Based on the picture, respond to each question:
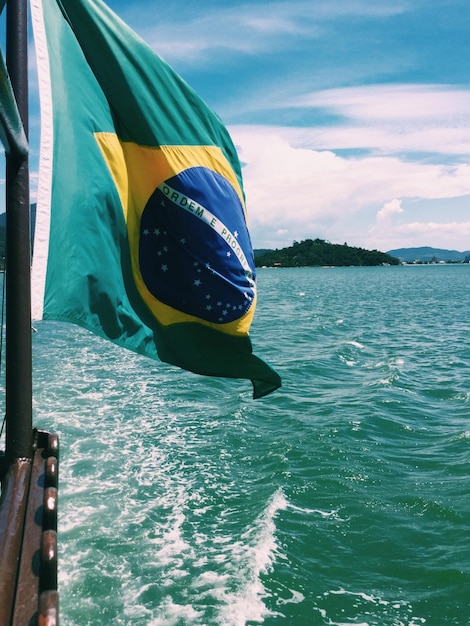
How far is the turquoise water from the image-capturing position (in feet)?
24.0

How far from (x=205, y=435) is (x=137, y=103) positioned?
10091mm

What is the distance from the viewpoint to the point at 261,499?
33.1ft

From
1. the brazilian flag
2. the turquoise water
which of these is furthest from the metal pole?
the turquoise water

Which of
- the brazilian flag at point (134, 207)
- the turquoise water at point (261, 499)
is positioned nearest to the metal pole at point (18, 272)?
the brazilian flag at point (134, 207)

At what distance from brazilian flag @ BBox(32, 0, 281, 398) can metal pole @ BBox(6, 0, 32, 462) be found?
0.84ft

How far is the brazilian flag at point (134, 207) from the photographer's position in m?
4.28

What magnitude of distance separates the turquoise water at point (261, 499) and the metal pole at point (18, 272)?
3960mm

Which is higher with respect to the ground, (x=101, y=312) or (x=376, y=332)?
(x=101, y=312)

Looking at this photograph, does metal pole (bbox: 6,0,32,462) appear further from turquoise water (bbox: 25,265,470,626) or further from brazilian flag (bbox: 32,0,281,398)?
turquoise water (bbox: 25,265,470,626)

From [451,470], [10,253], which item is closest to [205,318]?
[10,253]

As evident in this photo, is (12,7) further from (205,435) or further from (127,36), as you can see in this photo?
(205,435)

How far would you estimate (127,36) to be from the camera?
4457mm

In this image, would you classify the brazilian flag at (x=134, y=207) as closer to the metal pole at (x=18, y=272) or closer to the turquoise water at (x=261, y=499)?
the metal pole at (x=18, y=272)

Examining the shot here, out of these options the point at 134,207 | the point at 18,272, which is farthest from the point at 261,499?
the point at 18,272
